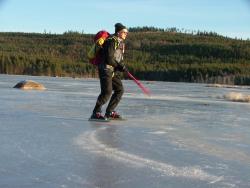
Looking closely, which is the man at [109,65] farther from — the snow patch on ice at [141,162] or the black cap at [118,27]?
the snow patch on ice at [141,162]

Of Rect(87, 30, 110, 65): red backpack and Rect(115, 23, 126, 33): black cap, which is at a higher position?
Rect(115, 23, 126, 33): black cap

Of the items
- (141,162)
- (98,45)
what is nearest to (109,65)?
(98,45)

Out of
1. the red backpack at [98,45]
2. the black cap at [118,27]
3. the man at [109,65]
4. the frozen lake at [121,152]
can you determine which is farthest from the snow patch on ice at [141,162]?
the black cap at [118,27]

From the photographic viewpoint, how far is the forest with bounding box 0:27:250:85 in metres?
66.2

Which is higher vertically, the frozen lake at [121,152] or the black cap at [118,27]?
the black cap at [118,27]

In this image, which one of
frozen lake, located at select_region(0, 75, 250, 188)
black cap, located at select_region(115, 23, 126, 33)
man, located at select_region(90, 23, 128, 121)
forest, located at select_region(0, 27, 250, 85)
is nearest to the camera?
frozen lake, located at select_region(0, 75, 250, 188)

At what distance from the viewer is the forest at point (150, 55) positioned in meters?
66.2

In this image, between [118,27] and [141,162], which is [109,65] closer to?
[118,27]

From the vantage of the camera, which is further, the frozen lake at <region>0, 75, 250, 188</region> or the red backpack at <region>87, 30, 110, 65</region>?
the red backpack at <region>87, 30, 110, 65</region>

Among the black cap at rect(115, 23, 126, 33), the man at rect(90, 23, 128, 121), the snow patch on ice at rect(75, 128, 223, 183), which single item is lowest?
the snow patch on ice at rect(75, 128, 223, 183)

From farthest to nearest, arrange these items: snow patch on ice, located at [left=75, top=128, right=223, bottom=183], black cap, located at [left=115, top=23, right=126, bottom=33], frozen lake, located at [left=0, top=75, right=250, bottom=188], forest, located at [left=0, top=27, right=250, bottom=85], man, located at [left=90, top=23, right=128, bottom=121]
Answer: forest, located at [left=0, top=27, right=250, bottom=85]
black cap, located at [left=115, top=23, right=126, bottom=33]
man, located at [left=90, top=23, right=128, bottom=121]
snow patch on ice, located at [left=75, top=128, right=223, bottom=183]
frozen lake, located at [left=0, top=75, right=250, bottom=188]

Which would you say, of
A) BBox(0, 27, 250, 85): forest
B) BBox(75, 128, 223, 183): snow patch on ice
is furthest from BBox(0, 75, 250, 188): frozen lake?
BBox(0, 27, 250, 85): forest

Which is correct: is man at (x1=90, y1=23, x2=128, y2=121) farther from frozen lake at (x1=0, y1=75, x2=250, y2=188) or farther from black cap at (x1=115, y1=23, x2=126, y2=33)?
frozen lake at (x1=0, y1=75, x2=250, y2=188)

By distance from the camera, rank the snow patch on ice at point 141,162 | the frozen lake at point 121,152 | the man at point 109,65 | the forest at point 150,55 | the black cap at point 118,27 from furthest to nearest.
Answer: the forest at point 150,55, the black cap at point 118,27, the man at point 109,65, the snow patch on ice at point 141,162, the frozen lake at point 121,152
